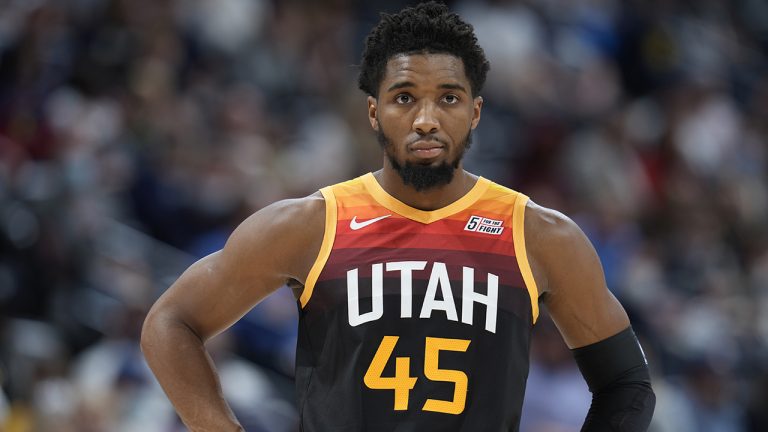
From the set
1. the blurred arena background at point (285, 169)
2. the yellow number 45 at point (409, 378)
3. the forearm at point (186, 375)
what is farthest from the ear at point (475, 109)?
the blurred arena background at point (285, 169)

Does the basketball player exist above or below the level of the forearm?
above

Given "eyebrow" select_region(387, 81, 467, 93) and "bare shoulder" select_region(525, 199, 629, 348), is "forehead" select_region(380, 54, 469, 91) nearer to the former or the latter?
"eyebrow" select_region(387, 81, 467, 93)

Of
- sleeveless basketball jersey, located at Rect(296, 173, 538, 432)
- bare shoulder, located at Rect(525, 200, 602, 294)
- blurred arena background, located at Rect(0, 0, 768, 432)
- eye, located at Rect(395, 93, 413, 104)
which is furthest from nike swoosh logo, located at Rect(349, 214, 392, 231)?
blurred arena background, located at Rect(0, 0, 768, 432)

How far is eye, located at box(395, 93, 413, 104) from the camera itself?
4.05m

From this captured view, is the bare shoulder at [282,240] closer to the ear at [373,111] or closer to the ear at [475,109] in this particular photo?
the ear at [373,111]

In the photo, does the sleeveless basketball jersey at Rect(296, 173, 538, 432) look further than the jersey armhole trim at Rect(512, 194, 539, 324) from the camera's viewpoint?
No

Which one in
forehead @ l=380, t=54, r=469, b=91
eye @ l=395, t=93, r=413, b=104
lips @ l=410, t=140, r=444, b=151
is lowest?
lips @ l=410, t=140, r=444, b=151

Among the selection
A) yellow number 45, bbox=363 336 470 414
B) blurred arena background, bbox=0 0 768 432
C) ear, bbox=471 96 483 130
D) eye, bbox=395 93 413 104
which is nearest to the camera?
yellow number 45, bbox=363 336 470 414

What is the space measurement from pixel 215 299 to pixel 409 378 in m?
0.69

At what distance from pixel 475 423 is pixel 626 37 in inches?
370

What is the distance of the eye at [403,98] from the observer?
13.3 ft

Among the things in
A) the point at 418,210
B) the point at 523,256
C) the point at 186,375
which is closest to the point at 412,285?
the point at 418,210

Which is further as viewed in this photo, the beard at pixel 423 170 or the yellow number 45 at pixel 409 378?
the beard at pixel 423 170

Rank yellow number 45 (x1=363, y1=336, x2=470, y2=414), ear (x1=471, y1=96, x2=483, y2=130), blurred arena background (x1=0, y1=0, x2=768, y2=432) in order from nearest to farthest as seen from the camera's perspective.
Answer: yellow number 45 (x1=363, y1=336, x2=470, y2=414) → ear (x1=471, y1=96, x2=483, y2=130) → blurred arena background (x1=0, y1=0, x2=768, y2=432)
